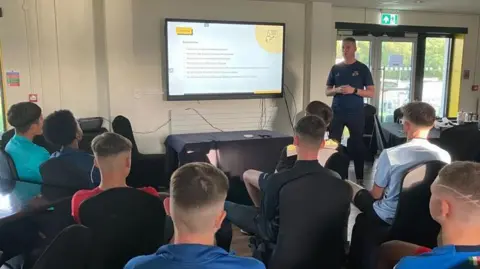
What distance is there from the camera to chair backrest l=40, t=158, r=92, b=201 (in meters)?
2.41

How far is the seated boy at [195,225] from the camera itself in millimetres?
1216

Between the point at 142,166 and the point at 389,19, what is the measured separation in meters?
4.62

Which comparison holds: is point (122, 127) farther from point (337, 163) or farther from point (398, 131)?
point (398, 131)

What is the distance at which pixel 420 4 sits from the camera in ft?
21.0

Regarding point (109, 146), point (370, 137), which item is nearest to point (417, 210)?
point (109, 146)

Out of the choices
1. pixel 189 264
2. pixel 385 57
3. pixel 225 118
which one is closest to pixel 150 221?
pixel 189 264

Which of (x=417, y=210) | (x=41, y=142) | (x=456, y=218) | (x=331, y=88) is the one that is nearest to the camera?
(x=456, y=218)

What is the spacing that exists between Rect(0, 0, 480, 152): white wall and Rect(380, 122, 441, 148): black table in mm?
1290

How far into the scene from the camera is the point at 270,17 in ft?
19.1

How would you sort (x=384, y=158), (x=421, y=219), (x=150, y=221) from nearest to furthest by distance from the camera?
(x=150, y=221) < (x=421, y=219) < (x=384, y=158)

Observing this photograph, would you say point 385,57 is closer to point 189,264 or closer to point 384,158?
point 384,158

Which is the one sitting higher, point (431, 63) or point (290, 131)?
point (431, 63)

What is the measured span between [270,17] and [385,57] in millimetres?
2436

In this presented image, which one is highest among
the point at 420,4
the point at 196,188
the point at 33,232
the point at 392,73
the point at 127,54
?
the point at 420,4
